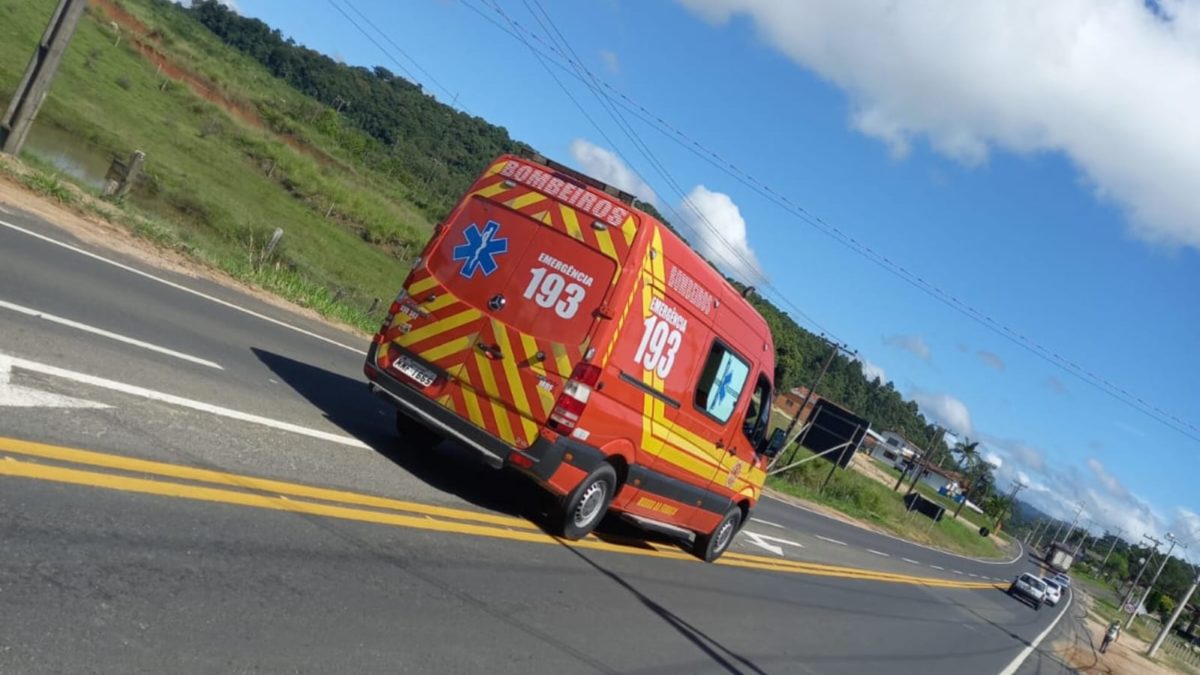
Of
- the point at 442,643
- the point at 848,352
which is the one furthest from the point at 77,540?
the point at 848,352

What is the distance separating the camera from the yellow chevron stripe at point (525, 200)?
9273 mm

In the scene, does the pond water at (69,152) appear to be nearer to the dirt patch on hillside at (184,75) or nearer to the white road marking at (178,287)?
the white road marking at (178,287)

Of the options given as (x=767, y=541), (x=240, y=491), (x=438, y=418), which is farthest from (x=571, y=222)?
(x=767, y=541)

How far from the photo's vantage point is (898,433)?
168625mm

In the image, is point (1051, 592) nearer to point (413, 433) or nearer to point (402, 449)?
point (413, 433)

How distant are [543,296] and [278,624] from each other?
4388 mm

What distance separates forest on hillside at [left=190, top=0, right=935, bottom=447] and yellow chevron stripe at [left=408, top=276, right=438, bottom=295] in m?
52.9

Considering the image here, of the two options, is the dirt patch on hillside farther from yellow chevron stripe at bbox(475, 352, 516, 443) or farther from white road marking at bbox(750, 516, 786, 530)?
yellow chevron stripe at bbox(475, 352, 516, 443)

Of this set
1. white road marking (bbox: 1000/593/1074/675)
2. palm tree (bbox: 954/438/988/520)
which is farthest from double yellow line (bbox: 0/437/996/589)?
palm tree (bbox: 954/438/988/520)

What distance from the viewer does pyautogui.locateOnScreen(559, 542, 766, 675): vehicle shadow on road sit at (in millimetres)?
8883

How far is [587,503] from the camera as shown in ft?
31.6

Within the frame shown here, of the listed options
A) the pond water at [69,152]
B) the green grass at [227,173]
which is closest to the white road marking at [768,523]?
the green grass at [227,173]

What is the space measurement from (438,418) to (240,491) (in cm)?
258

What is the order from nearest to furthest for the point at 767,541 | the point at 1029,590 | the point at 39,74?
the point at 39,74
the point at 767,541
the point at 1029,590
